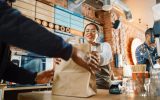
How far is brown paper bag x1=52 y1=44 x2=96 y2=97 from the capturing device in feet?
3.29

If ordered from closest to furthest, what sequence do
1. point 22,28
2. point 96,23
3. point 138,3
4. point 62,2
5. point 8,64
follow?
point 22,28 → point 8,64 → point 62,2 → point 96,23 → point 138,3

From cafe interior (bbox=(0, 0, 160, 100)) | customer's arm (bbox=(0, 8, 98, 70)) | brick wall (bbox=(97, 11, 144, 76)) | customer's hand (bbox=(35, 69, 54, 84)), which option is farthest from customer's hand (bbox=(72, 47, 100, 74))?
brick wall (bbox=(97, 11, 144, 76))

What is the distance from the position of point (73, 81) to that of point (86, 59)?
6.7 inches

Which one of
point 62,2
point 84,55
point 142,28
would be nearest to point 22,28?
point 84,55

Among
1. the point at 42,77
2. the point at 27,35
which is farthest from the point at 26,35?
the point at 42,77

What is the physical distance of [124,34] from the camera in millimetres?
6242

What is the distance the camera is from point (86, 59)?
3.17 ft

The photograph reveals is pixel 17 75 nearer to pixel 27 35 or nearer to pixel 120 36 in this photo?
pixel 27 35

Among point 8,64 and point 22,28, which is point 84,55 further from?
point 8,64

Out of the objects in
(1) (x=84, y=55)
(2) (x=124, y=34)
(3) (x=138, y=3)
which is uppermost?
(3) (x=138, y=3)

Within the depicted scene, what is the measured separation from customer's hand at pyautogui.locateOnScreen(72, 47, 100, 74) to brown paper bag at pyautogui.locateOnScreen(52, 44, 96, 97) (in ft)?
0.16

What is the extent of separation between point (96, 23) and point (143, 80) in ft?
14.5

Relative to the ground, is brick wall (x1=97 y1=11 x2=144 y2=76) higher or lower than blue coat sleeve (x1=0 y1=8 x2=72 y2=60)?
higher

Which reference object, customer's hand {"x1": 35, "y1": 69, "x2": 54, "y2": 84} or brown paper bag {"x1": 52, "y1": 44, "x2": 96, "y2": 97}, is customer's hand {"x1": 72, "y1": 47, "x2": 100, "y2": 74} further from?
customer's hand {"x1": 35, "y1": 69, "x2": 54, "y2": 84}
